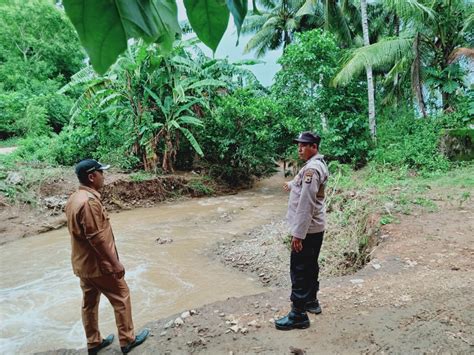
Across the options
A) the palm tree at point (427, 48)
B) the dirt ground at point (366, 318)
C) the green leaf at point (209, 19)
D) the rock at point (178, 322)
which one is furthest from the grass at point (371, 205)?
the green leaf at point (209, 19)

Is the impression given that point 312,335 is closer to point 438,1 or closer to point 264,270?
point 264,270

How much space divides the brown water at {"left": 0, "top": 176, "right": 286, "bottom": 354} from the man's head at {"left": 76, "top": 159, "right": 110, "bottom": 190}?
1930 millimetres

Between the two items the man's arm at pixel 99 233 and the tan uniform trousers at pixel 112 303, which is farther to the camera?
the tan uniform trousers at pixel 112 303

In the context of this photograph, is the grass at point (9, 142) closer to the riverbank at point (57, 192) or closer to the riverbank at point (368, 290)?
the riverbank at point (57, 192)

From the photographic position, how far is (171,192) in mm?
10469

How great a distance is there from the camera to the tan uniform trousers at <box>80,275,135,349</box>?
2730 mm

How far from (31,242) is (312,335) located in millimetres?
6514

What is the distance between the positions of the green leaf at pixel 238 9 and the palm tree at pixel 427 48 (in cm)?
987

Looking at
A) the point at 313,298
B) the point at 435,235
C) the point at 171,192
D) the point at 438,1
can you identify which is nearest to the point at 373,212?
the point at 435,235

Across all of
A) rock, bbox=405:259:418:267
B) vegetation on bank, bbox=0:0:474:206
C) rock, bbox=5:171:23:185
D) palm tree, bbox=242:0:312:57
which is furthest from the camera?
palm tree, bbox=242:0:312:57

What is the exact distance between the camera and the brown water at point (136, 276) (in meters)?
4.13

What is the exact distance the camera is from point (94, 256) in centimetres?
263

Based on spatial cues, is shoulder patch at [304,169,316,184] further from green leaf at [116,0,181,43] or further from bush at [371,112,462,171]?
bush at [371,112,462,171]

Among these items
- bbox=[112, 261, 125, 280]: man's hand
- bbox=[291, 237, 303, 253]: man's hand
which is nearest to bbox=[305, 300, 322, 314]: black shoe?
bbox=[291, 237, 303, 253]: man's hand
